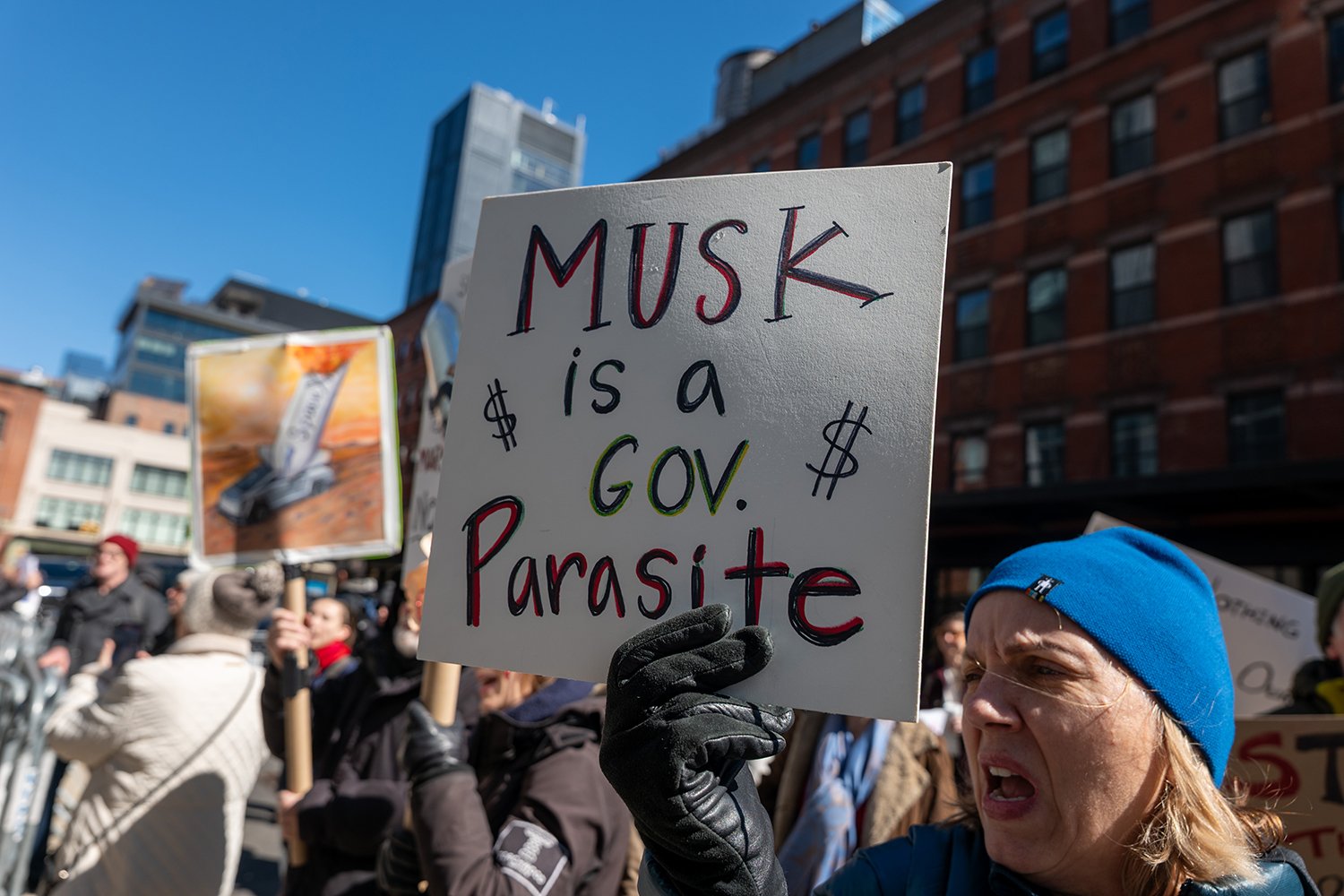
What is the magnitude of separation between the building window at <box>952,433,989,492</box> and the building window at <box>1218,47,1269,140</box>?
671 cm

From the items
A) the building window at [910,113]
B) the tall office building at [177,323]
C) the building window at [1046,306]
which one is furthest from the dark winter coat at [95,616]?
the tall office building at [177,323]

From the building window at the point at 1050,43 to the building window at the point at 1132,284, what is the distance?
437 centimetres

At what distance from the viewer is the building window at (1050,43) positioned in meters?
18.6

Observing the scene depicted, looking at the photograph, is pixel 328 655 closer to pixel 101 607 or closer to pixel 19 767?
pixel 19 767

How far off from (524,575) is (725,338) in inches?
20.5

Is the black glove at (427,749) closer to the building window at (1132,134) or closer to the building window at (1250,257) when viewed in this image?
the building window at (1250,257)

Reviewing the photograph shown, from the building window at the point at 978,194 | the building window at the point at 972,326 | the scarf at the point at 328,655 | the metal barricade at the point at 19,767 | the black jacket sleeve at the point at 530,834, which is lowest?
the metal barricade at the point at 19,767

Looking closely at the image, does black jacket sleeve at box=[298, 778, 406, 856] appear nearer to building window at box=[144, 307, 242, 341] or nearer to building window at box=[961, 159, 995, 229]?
building window at box=[961, 159, 995, 229]

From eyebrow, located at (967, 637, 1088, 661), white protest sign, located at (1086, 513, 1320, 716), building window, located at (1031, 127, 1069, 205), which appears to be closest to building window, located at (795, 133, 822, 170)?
building window, located at (1031, 127, 1069, 205)

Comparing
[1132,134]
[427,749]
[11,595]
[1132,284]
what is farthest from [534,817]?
[1132,134]

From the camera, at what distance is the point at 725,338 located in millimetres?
1510

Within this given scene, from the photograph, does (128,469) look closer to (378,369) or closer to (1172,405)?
(1172,405)

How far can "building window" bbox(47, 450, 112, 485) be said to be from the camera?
55.0 metres

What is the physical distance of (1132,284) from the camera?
16.8m
